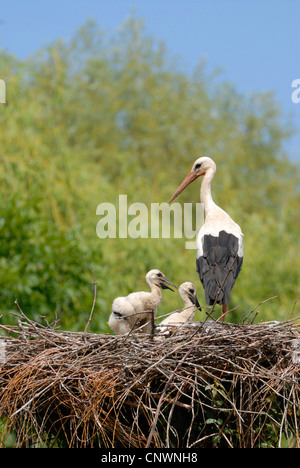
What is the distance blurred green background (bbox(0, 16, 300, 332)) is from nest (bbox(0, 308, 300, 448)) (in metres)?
4.09

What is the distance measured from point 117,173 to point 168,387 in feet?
52.1

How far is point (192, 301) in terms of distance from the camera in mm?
5582

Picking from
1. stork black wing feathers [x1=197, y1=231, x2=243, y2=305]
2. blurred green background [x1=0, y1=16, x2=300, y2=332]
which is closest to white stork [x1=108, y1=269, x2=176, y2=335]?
stork black wing feathers [x1=197, y1=231, x2=243, y2=305]

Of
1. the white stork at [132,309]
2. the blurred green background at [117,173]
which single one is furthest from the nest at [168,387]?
the blurred green background at [117,173]

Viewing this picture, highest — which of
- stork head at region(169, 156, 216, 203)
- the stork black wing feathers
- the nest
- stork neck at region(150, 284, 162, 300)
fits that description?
stork head at region(169, 156, 216, 203)

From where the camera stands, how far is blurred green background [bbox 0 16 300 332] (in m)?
10.0

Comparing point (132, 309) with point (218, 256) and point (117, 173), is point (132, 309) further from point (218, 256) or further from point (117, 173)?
point (117, 173)

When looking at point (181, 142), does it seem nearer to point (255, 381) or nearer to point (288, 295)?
point (288, 295)

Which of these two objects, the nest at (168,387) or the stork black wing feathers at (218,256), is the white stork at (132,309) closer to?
the stork black wing feathers at (218,256)

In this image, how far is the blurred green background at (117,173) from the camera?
1004 cm

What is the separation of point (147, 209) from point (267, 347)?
1088 cm

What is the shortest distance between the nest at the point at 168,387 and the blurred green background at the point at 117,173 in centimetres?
409

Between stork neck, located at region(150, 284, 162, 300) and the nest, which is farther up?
stork neck, located at region(150, 284, 162, 300)

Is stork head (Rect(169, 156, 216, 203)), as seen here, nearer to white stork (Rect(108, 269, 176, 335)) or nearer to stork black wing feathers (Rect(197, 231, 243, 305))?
stork black wing feathers (Rect(197, 231, 243, 305))
